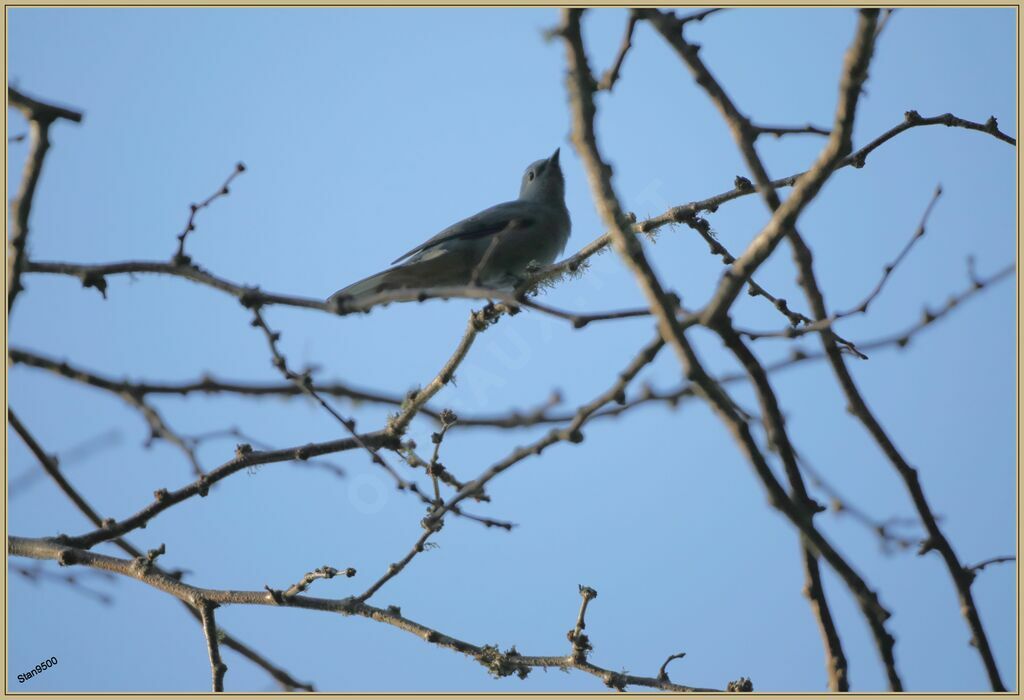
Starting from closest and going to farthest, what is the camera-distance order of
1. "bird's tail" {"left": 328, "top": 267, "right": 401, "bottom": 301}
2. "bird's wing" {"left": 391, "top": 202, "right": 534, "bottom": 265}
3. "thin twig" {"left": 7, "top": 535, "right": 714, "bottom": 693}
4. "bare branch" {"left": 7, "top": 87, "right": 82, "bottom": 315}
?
1. "bare branch" {"left": 7, "top": 87, "right": 82, "bottom": 315}
2. "thin twig" {"left": 7, "top": 535, "right": 714, "bottom": 693}
3. "bird's tail" {"left": 328, "top": 267, "right": 401, "bottom": 301}
4. "bird's wing" {"left": 391, "top": 202, "right": 534, "bottom": 265}

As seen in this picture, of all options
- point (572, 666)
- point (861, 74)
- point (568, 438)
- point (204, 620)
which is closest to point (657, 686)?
point (572, 666)

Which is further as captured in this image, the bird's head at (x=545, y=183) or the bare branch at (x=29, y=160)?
A: the bird's head at (x=545, y=183)

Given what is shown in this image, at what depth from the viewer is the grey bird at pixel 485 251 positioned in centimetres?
572

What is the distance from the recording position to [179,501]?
11.6 feet

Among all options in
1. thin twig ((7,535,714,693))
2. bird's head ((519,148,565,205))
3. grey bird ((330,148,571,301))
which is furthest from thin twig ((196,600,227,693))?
bird's head ((519,148,565,205))

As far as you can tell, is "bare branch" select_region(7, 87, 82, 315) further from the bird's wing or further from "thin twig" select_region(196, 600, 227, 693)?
the bird's wing

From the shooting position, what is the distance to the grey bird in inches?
225

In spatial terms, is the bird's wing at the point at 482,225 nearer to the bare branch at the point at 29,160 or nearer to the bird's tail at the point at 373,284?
the bird's tail at the point at 373,284

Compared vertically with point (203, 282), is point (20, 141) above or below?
above

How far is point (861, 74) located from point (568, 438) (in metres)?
1.11

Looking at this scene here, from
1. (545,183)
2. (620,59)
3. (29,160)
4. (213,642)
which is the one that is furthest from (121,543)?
(545,183)

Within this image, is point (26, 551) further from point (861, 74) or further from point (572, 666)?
point (861, 74)

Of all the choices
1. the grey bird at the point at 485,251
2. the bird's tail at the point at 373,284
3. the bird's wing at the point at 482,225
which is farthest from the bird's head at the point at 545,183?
the bird's tail at the point at 373,284

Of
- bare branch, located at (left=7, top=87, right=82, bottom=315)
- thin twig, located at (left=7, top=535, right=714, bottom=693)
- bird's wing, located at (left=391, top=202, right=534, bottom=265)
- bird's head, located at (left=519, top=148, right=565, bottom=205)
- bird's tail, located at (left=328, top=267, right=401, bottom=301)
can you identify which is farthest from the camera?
bird's head, located at (left=519, top=148, right=565, bottom=205)
